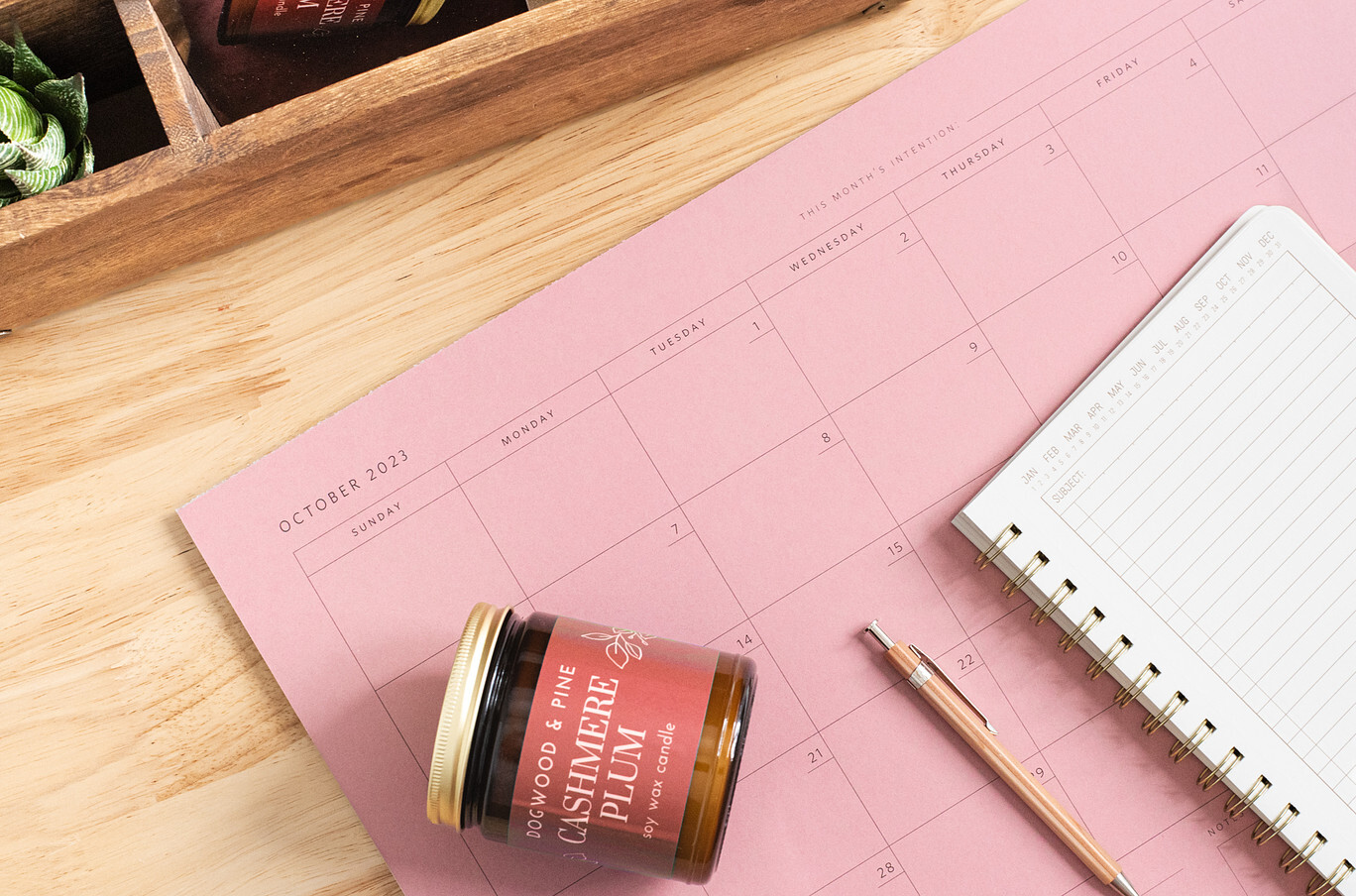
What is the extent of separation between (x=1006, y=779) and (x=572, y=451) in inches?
13.6

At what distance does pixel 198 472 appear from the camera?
583 millimetres

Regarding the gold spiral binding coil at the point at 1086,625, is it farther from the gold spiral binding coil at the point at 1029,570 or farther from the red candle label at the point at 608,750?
the red candle label at the point at 608,750

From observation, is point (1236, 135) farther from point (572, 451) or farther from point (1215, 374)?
point (572, 451)

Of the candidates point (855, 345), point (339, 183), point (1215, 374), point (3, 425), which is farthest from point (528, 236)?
point (1215, 374)

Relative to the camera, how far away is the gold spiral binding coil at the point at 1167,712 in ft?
1.93

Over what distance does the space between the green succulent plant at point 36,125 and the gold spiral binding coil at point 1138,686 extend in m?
0.69

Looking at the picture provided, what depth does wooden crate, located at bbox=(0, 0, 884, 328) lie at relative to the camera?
18.7 inches

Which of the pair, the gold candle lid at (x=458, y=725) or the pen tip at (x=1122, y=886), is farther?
the pen tip at (x=1122, y=886)

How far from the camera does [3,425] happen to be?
1.90 ft

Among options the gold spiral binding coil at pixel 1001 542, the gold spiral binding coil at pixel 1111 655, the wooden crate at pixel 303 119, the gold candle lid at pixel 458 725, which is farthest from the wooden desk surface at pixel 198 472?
the gold spiral binding coil at pixel 1111 655

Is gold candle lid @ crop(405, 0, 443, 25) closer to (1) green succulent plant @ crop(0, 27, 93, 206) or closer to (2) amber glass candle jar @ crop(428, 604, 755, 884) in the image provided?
(1) green succulent plant @ crop(0, 27, 93, 206)

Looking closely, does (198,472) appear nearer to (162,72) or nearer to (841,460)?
(162,72)

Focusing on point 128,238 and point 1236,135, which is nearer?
point 128,238

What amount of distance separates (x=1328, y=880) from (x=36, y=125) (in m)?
0.88
